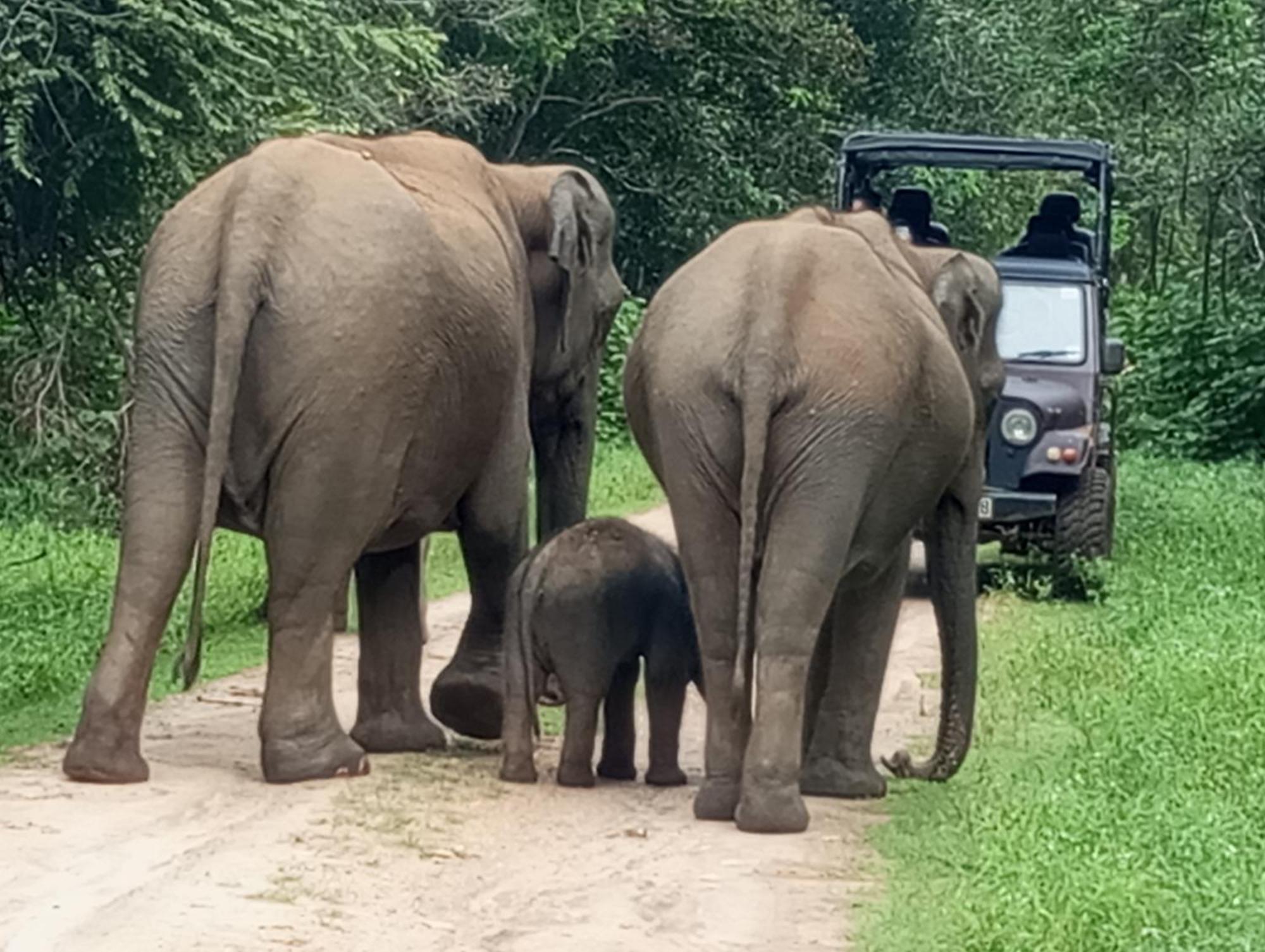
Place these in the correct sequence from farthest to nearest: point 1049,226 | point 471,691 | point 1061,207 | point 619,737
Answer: point 1061,207, point 1049,226, point 471,691, point 619,737

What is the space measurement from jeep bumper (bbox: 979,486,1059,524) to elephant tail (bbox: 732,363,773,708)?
25.6 ft

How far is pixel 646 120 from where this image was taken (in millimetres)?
32469

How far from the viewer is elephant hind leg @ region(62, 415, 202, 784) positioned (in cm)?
869

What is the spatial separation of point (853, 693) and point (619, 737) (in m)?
0.79

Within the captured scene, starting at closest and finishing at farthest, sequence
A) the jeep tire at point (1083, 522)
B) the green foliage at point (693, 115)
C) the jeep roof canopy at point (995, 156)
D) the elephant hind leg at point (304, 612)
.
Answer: the elephant hind leg at point (304, 612)
the jeep tire at point (1083, 522)
the jeep roof canopy at point (995, 156)
the green foliage at point (693, 115)

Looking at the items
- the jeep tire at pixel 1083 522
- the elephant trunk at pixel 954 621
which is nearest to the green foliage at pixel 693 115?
the jeep tire at pixel 1083 522

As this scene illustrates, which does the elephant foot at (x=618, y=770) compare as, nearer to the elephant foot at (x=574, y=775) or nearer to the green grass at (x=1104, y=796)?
the elephant foot at (x=574, y=775)

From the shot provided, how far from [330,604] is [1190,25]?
65.8ft

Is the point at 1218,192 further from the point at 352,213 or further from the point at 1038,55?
the point at 352,213

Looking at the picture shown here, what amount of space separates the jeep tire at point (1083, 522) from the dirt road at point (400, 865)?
→ 7259mm

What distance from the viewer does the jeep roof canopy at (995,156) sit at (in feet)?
61.4

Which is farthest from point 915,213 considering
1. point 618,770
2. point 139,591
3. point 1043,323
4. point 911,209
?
point 139,591

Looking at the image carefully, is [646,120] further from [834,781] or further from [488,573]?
[834,781]

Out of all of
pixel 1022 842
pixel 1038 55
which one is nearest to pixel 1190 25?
pixel 1038 55
